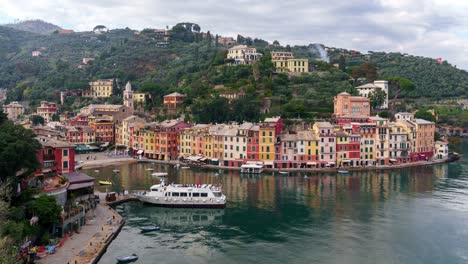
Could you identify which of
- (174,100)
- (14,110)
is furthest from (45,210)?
(14,110)

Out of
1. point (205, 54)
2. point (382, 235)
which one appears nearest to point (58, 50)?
point (205, 54)

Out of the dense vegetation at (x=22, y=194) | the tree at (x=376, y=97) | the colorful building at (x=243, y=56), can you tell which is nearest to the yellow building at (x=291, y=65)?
the colorful building at (x=243, y=56)

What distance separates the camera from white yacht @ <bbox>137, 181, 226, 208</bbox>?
135 feet

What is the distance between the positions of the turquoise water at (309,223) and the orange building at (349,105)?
23.4 metres

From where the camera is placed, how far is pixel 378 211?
1601 inches

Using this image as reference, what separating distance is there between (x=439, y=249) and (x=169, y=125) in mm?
47454

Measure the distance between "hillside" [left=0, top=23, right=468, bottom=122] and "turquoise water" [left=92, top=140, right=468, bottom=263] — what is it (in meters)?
27.8

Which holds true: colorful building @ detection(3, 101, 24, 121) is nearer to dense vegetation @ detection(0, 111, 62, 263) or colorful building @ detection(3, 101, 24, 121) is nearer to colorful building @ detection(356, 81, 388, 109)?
colorful building @ detection(356, 81, 388, 109)

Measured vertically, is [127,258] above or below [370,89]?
below

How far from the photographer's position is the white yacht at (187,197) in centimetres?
4125

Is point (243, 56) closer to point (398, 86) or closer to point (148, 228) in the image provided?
point (398, 86)

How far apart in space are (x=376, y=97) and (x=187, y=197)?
5180 cm

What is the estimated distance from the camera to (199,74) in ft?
328

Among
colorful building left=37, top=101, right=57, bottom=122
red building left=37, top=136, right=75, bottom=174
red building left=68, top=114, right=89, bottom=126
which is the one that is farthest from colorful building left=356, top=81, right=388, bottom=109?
colorful building left=37, top=101, right=57, bottom=122
